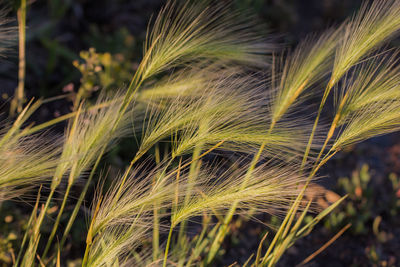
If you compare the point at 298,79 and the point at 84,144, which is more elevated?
the point at 298,79

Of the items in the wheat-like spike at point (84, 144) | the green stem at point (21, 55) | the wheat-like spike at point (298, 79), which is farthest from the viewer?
the green stem at point (21, 55)

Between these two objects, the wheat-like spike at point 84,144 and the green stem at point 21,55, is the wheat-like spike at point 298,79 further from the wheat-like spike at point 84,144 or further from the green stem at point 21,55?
the green stem at point 21,55

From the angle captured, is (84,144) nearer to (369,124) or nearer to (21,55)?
(21,55)

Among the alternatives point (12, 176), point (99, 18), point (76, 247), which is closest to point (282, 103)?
point (12, 176)

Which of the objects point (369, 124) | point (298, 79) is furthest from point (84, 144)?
point (369, 124)

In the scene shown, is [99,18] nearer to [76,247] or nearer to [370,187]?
[76,247]

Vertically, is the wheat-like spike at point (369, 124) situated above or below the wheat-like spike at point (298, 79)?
below

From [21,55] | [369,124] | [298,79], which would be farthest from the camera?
[21,55]

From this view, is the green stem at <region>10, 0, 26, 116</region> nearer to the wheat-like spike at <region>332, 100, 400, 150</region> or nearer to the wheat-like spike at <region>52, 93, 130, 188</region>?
the wheat-like spike at <region>52, 93, 130, 188</region>

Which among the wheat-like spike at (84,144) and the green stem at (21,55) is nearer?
the wheat-like spike at (84,144)

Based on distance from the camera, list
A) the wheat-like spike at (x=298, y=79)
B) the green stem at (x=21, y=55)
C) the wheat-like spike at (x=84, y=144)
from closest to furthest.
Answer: the wheat-like spike at (x=84, y=144) < the wheat-like spike at (x=298, y=79) < the green stem at (x=21, y=55)

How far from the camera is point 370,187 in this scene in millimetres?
2320

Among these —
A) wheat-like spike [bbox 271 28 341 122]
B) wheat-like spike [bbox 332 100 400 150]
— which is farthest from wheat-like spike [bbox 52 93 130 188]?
wheat-like spike [bbox 332 100 400 150]

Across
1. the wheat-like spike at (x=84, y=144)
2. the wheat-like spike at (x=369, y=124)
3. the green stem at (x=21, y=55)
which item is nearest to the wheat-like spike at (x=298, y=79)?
the wheat-like spike at (x=369, y=124)
